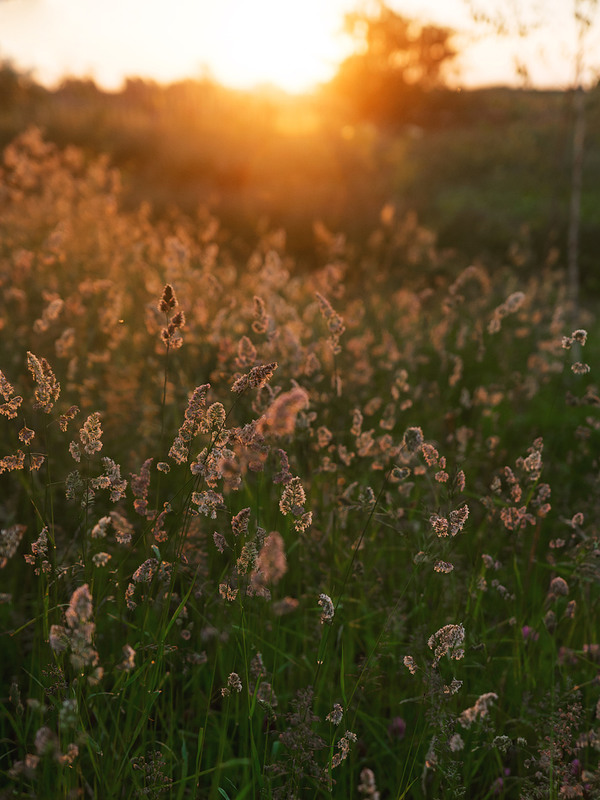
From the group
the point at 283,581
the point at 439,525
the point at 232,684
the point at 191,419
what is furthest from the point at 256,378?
the point at 283,581

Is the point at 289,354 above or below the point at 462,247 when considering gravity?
below

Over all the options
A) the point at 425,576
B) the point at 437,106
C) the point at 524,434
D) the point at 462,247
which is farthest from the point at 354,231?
the point at 437,106

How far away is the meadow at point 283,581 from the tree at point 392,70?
30.2m

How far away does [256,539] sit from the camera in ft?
4.46

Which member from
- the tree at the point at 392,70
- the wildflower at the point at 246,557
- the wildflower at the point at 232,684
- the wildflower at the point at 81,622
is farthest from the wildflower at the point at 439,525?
the tree at the point at 392,70

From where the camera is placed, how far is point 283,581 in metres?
1.92

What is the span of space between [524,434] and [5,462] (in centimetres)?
316

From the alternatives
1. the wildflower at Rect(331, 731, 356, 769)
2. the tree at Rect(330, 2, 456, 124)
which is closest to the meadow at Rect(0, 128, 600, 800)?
Answer: the wildflower at Rect(331, 731, 356, 769)

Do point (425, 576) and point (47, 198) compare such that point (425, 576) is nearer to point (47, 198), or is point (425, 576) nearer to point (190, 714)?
point (190, 714)

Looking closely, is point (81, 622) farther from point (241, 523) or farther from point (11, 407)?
point (11, 407)

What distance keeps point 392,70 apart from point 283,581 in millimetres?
33815

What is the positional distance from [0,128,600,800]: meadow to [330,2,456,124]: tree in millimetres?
30192

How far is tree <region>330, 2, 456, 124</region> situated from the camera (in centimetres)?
3016

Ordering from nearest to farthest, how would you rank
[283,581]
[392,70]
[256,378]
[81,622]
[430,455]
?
[81,622] → [256,378] → [430,455] → [283,581] → [392,70]
